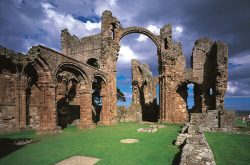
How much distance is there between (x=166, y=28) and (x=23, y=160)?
62.9 feet

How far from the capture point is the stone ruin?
1234cm

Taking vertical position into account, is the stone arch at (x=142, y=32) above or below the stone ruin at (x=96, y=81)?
above

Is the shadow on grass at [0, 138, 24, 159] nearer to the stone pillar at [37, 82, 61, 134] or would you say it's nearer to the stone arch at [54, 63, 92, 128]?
the stone pillar at [37, 82, 61, 134]

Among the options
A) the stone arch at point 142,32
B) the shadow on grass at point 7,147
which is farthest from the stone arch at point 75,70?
the stone arch at point 142,32

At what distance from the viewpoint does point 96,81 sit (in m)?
19.5

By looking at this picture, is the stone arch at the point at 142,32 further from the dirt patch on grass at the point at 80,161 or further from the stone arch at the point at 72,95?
the dirt patch on grass at the point at 80,161

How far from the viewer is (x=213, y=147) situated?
7262 millimetres

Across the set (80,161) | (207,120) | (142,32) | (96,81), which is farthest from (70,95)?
(80,161)

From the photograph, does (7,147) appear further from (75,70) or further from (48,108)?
(75,70)

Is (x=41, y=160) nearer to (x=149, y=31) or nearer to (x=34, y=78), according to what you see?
(x=34, y=78)

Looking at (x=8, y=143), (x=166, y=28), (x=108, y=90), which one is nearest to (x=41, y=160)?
(x=8, y=143)

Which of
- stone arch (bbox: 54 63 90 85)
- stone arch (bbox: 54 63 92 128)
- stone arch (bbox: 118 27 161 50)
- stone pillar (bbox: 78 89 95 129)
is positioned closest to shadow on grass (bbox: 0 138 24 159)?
stone arch (bbox: 54 63 92 128)

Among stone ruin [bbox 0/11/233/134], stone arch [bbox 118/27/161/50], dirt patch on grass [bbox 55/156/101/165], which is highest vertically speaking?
stone arch [bbox 118/27/161/50]

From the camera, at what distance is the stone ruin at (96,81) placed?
12.3 metres
